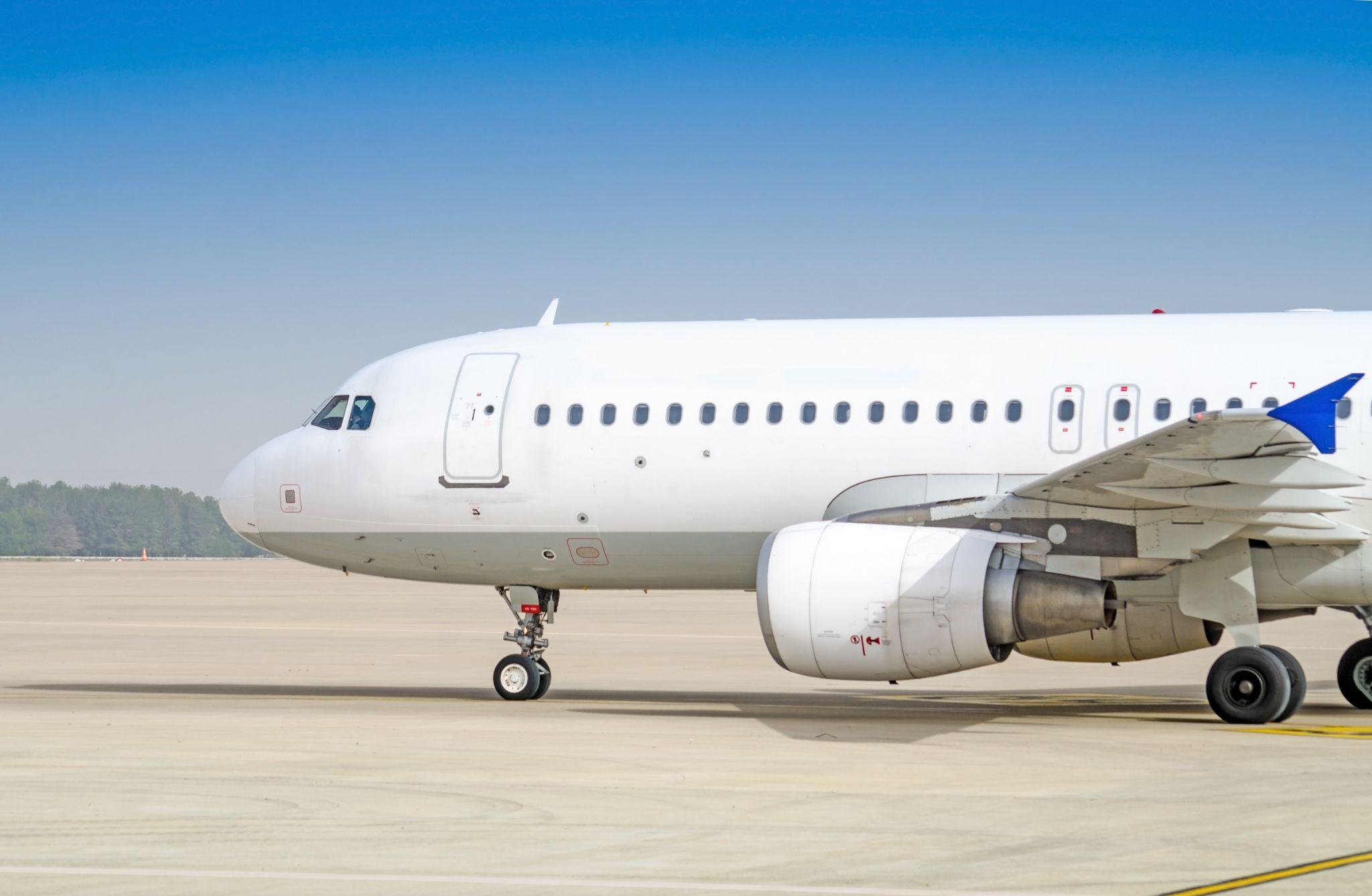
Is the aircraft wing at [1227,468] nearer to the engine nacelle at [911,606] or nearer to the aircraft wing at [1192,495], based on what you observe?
the aircraft wing at [1192,495]

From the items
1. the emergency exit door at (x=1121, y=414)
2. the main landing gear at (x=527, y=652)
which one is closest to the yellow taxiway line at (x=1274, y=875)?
the emergency exit door at (x=1121, y=414)

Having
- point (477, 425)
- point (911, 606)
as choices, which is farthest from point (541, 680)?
point (911, 606)

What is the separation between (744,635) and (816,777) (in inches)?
830

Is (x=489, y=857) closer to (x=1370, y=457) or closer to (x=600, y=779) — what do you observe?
(x=600, y=779)

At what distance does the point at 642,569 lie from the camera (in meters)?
17.2

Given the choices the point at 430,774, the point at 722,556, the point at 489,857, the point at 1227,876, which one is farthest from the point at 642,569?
the point at 1227,876

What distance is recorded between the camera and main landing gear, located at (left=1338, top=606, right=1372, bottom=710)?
53.8ft

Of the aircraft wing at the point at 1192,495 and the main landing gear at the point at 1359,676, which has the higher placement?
the aircraft wing at the point at 1192,495

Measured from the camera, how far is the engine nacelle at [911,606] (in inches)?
543

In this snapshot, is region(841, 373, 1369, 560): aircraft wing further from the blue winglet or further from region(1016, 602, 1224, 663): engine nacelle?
region(1016, 602, 1224, 663): engine nacelle

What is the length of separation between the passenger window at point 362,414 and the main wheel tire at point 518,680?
11.0ft

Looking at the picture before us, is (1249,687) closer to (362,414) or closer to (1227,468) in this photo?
(1227,468)

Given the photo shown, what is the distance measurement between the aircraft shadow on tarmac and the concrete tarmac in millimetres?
98

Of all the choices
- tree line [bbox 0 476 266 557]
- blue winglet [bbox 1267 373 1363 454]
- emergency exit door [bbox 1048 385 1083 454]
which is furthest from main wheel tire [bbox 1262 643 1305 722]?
tree line [bbox 0 476 266 557]
